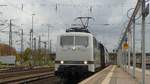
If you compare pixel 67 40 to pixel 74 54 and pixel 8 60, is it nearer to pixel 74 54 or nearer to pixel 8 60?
pixel 74 54

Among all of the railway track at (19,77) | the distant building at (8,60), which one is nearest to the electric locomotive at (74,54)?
the railway track at (19,77)

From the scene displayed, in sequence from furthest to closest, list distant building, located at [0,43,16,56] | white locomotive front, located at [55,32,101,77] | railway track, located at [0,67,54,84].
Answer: distant building, located at [0,43,16,56], railway track, located at [0,67,54,84], white locomotive front, located at [55,32,101,77]

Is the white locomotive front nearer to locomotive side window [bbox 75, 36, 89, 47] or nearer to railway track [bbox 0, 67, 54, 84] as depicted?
locomotive side window [bbox 75, 36, 89, 47]

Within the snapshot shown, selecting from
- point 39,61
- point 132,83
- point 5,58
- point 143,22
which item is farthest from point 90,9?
point 39,61

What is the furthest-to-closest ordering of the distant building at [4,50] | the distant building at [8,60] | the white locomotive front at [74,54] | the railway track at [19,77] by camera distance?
1. the distant building at [4,50]
2. the distant building at [8,60]
3. the railway track at [19,77]
4. the white locomotive front at [74,54]

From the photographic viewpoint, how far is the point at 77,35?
1046 inches

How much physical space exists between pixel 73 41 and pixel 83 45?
2.37 feet

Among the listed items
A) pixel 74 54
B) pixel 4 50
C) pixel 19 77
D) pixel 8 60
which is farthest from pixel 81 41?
pixel 4 50

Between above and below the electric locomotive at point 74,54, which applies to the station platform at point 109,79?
below

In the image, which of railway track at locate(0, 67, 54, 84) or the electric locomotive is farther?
railway track at locate(0, 67, 54, 84)

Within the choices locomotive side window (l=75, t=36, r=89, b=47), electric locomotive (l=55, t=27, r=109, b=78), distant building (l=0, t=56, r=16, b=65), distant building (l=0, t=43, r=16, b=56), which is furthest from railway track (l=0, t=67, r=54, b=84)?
distant building (l=0, t=43, r=16, b=56)

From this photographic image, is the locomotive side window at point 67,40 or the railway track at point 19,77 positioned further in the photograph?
the railway track at point 19,77

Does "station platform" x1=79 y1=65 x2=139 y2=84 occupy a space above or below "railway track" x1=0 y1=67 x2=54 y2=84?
above

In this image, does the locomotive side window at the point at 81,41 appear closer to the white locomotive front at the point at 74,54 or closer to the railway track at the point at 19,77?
the white locomotive front at the point at 74,54
